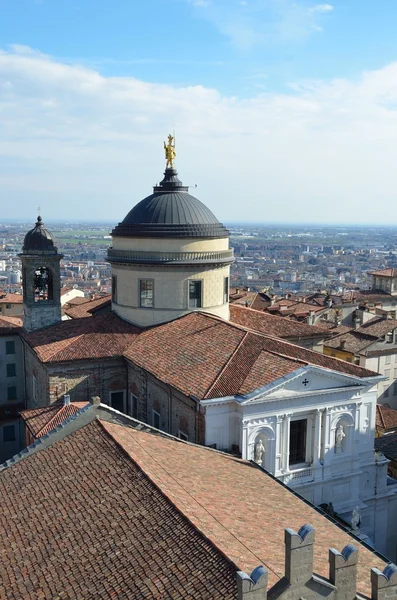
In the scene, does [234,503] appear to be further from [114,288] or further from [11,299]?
[11,299]

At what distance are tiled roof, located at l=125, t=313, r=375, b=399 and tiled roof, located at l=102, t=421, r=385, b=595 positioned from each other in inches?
126

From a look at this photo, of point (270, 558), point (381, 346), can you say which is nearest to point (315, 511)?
point (270, 558)

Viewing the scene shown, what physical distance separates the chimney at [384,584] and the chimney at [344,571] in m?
0.37

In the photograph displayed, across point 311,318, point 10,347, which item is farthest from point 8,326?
point 311,318

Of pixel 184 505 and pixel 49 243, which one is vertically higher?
pixel 49 243

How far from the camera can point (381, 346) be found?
155 ft

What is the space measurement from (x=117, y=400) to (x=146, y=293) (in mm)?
5404

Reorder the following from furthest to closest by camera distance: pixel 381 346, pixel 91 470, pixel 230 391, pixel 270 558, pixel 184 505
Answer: pixel 381 346
pixel 230 391
pixel 91 470
pixel 184 505
pixel 270 558

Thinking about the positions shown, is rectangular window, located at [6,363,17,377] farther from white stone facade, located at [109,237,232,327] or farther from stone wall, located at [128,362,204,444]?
stone wall, located at [128,362,204,444]

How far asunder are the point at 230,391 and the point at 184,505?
8175 mm

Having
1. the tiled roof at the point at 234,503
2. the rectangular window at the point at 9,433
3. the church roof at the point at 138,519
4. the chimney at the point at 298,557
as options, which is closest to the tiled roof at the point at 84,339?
the rectangular window at the point at 9,433

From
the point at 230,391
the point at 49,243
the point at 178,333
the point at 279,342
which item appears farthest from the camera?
the point at 49,243

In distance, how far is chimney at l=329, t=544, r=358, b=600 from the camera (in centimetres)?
1163

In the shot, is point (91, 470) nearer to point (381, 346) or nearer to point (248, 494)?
point (248, 494)
